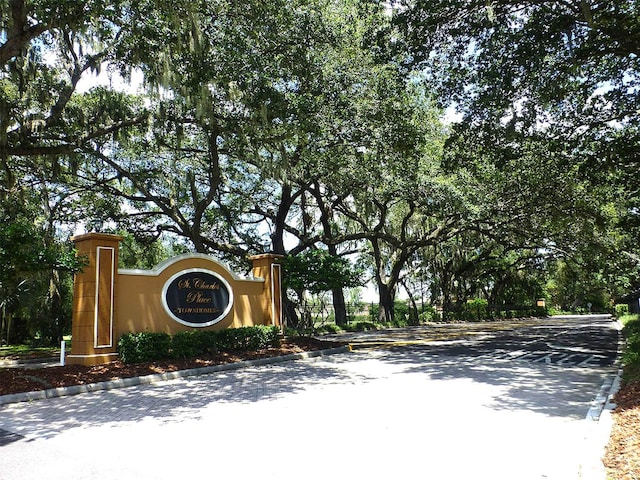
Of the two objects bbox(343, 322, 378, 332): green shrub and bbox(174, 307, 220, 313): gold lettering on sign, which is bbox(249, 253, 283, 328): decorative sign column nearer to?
bbox(174, 307, 220, 313): gold lettering on sign

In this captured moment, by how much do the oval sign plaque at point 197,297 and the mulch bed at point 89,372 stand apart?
1364 mm

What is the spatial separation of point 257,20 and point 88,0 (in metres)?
3.68

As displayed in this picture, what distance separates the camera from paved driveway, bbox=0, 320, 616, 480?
4.25 m

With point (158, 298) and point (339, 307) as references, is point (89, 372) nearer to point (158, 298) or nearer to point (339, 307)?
point (158, 298)

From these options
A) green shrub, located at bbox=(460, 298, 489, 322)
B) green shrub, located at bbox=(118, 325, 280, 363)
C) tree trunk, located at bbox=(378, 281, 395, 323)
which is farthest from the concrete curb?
green shrub, located at bbox=(460, 298, 489, 322)

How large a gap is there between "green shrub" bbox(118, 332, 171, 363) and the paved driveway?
2106 mm

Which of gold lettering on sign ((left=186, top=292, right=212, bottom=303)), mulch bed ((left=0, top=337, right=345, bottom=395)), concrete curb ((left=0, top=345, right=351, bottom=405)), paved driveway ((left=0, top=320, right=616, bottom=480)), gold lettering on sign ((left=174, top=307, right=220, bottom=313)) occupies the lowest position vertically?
paved driveway ((left=0, top=320, right=616, bottom=480))

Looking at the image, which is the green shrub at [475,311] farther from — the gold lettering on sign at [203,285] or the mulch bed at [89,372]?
the gold lettering on sign at [203,285]

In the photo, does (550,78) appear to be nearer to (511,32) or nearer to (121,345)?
(511,32)

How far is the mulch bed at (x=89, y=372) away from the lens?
334 inches

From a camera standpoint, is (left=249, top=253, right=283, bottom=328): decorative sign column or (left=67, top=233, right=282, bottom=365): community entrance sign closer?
(left=67, top=233, right=282, bottom=365): community entrance sign

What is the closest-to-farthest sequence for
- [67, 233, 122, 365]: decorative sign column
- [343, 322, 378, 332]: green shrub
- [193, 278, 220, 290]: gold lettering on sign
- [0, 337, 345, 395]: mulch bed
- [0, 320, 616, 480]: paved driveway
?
[0, 320, 616, 480]: paved driveway → [0, 337, 345, 395]: mulch bed → [67, 233, 122, 365]: decorative sign column → [193, 278, 220, 290]: gold lettering on sign → [343, 322, 378, 332]: green shrub

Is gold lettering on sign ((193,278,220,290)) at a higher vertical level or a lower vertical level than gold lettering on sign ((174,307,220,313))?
higher

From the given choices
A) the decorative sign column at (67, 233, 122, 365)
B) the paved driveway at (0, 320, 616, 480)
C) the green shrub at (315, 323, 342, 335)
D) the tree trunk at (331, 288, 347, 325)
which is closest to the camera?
the paved driveway at (0, 320, 616, 480)
